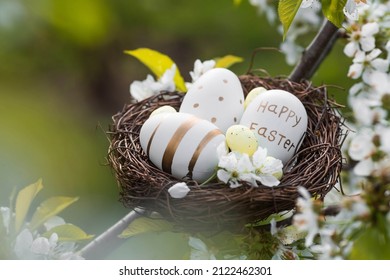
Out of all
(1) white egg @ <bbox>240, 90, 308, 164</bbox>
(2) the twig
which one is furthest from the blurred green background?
(1) white egg @ <bbox>240, 90, 308, 164</bbox>

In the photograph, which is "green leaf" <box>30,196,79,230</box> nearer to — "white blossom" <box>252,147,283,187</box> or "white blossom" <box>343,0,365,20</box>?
"white blossom" <box>252,147,283,187</box>

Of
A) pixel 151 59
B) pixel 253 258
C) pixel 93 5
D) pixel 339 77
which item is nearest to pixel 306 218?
pixel 253 258

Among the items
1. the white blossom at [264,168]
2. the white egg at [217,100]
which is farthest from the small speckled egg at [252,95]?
the white blossom at [264,168]

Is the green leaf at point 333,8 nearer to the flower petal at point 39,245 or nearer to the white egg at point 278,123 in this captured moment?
the white egg at point 278,123

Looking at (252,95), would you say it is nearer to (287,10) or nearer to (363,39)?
(363,39)

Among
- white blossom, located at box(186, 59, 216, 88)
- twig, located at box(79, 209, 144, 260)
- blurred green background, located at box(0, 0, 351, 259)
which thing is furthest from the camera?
blurred green background, located at box(0, 0, 351, 259)

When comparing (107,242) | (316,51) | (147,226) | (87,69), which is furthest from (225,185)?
(87,69)
